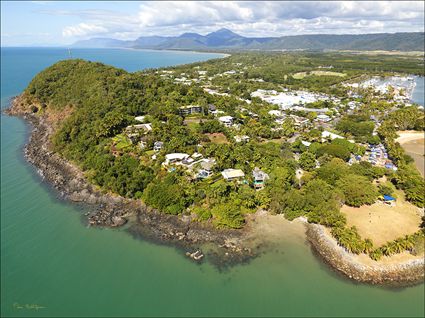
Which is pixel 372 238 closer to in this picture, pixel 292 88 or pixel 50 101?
pixel 50 101

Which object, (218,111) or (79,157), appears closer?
(79,157)

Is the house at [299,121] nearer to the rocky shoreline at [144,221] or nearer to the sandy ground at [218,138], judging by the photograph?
the sandy ground at [218,138]

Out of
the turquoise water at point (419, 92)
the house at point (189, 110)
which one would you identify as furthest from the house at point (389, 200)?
the turquoise water at point (419, 92)

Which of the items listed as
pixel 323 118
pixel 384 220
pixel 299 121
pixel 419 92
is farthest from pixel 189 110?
pixel 419 92

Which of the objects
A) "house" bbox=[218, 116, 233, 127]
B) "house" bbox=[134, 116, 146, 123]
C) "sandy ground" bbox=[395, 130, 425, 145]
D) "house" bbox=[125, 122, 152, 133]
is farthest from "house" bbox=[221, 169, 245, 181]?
"sandy ground" bbox=[395, 130, 425, 145]

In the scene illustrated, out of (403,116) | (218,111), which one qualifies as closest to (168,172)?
(218,111)

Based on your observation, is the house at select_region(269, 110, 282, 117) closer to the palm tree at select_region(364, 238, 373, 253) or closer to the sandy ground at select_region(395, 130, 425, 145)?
the sandy ground at select_region(395, 130, 425, 145)

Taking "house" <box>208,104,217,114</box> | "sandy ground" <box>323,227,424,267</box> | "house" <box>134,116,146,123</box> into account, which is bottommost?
"sandy ground" <box>323,227,424,267</box>
